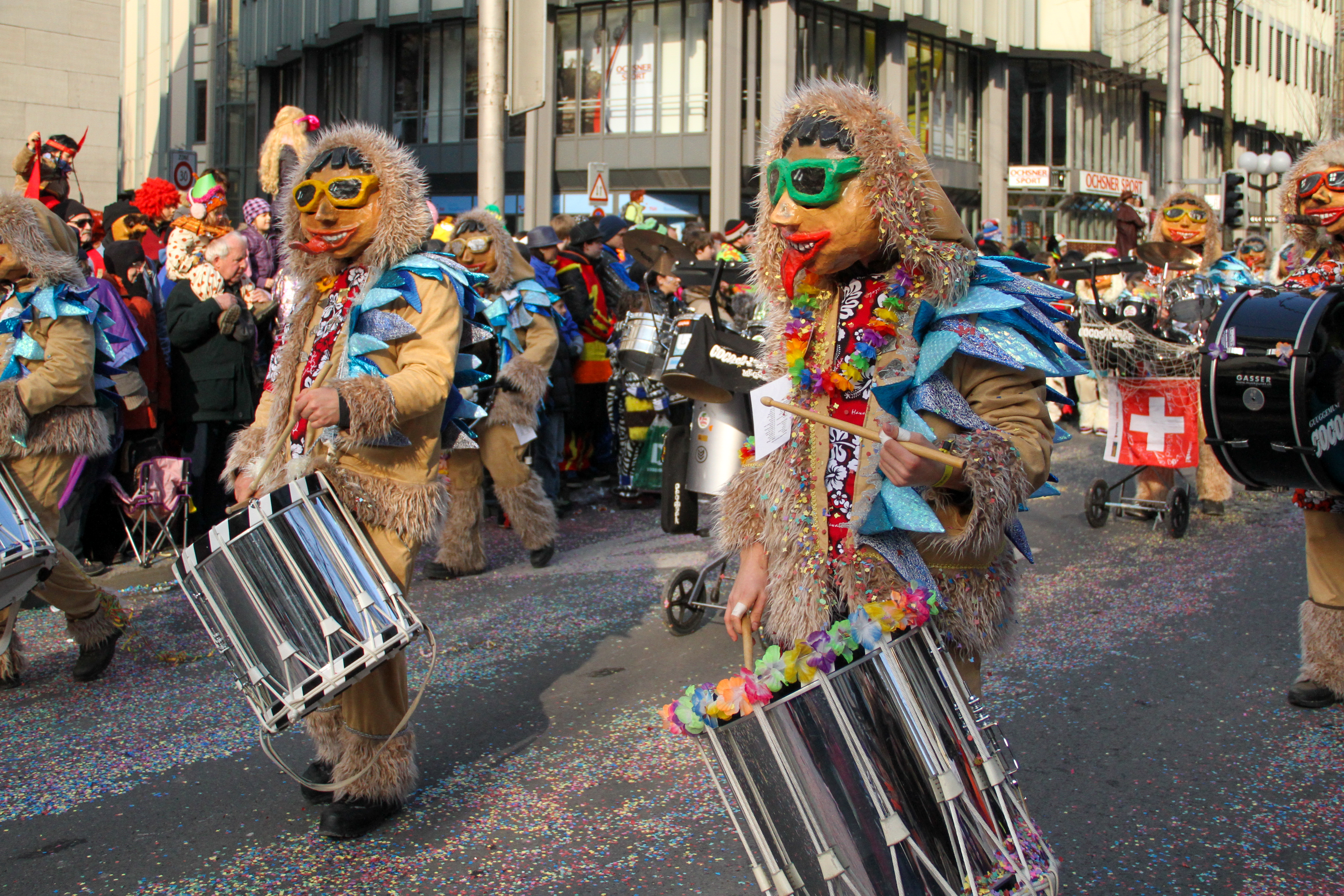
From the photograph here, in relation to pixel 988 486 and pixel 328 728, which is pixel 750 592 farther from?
pixel 328 728

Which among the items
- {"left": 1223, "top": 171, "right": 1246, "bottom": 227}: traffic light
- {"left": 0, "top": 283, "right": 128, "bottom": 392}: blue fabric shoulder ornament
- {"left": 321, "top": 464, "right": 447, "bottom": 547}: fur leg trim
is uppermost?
{"left": 1223, "top": 171, "right": 1246, "bottom": 227}: traffic light

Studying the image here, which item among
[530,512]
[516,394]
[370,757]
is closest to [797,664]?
[370,757]

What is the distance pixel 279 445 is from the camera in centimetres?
403

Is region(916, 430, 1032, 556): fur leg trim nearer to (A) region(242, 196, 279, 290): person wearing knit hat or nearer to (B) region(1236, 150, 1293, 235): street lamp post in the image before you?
(A) region(242, 196, 279, 290): person wearing knit hat

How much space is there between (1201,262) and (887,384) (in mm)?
7679

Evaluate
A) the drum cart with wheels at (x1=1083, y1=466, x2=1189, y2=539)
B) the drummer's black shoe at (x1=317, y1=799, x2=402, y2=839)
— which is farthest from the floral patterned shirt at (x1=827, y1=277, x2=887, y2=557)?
the drum cart with wheels at (x1=1083, y1=466, x2=1189, y2=539)

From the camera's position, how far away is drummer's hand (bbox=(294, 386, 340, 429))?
359cm

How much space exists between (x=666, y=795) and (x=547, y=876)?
0.72 meters

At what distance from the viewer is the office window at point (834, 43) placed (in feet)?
96.4

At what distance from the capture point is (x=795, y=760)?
233 centimetres

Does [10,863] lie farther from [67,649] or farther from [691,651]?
[691,651]

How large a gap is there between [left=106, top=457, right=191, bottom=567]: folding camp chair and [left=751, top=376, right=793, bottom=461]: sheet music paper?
17.4 feet

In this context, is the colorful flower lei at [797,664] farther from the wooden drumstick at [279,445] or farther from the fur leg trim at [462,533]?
the fur leg trim at [462,533]

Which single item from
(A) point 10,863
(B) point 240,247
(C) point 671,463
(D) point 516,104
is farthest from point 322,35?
(A) point 10,863
